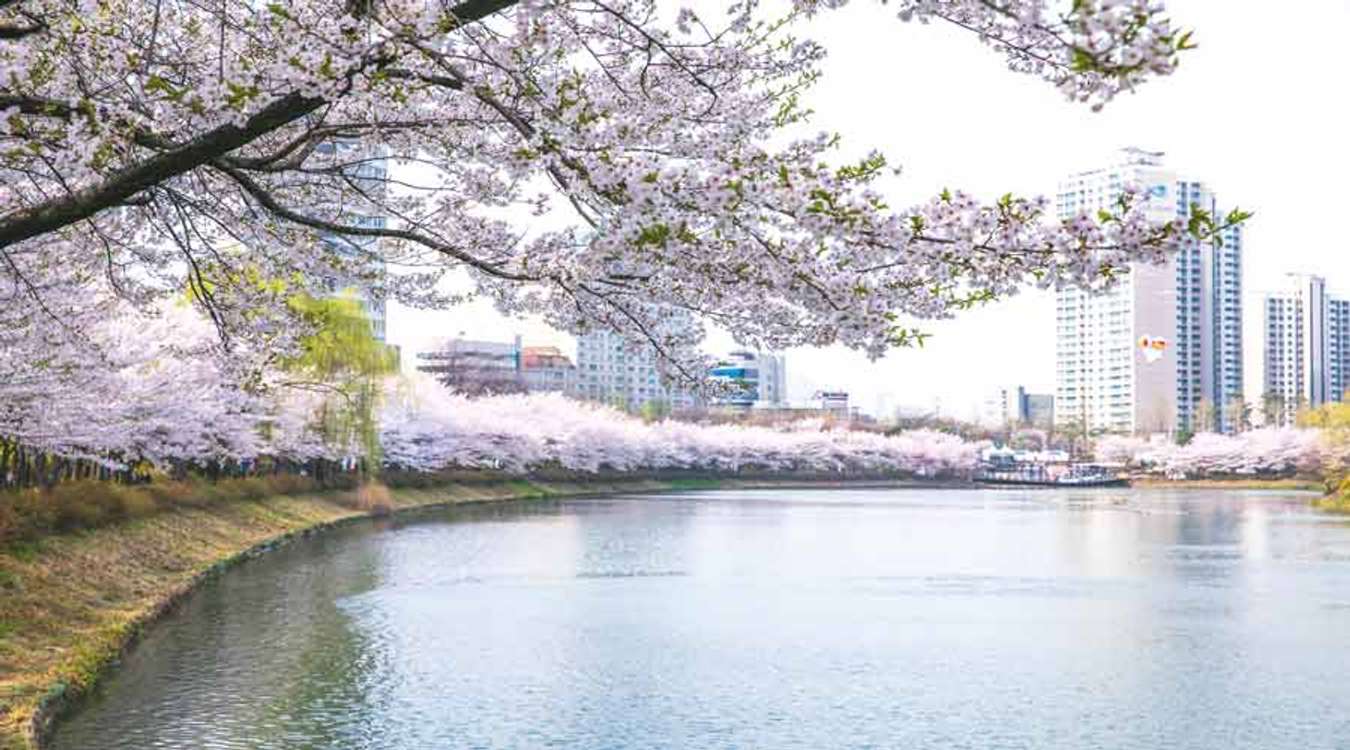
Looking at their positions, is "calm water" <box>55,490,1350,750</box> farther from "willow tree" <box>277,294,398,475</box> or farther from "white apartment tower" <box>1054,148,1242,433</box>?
"white apartment tower" <box>1054,148,1242,433</box>

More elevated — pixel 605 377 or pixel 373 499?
pixel 605 377

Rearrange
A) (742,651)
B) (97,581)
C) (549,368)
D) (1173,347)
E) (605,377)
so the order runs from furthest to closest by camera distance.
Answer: (605,377) → (549,368) → (1173,347) → (97,581) → (742,651)

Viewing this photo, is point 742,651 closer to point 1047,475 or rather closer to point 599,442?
point 599,442

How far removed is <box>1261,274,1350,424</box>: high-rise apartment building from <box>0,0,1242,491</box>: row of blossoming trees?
140 metres

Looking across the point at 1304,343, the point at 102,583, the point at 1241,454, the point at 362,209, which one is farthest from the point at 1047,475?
the point at 362,209

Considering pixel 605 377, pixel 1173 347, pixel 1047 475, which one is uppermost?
pixel 1173 347

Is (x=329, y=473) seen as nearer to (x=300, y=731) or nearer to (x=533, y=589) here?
(x=533, y=589)

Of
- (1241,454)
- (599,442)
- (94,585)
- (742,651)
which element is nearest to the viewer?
(742,651)

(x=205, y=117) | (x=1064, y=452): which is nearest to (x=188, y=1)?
(x=205, y=117)

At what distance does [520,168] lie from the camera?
570 centimetres

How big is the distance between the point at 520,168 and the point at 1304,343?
485ft

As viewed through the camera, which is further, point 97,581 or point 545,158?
point 97,581

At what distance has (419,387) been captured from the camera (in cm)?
5612

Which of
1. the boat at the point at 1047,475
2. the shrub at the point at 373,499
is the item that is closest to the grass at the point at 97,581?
the shrub at the point at 373,499
